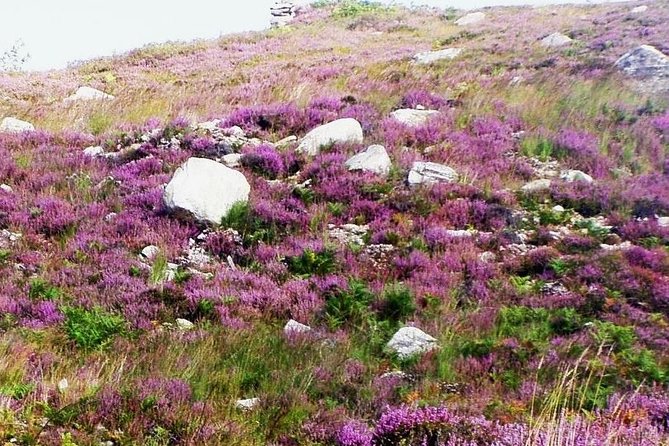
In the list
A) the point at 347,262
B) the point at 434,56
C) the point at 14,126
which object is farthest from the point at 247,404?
the point at 434,56

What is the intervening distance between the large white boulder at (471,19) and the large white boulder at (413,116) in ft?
63.4

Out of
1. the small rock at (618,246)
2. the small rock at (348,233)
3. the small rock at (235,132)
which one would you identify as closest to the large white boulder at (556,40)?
the small rock at (235,132)

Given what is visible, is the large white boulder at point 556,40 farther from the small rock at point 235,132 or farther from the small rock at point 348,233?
the small rock at point 348,233

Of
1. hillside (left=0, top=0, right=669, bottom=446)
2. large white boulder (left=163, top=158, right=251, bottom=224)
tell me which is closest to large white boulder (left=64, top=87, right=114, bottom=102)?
hillside (left=0, top=0, right=669, bottom=446)

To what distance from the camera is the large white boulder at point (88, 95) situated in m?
17.5

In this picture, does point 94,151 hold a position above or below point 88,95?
below

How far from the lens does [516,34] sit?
81.0ft

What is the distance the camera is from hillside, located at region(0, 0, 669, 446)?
4.46 metres

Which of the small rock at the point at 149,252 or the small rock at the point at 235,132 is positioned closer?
the small rock at the point at 149,252

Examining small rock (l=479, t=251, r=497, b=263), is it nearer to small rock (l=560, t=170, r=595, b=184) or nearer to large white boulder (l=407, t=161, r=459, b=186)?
large white boulder (l=407, t=161, r=459, b=186)

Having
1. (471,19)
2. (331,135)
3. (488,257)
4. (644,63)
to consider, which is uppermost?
(471,19)

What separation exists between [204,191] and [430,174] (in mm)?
3589

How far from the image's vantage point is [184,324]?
6.41 m

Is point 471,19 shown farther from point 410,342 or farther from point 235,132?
point 410,342
